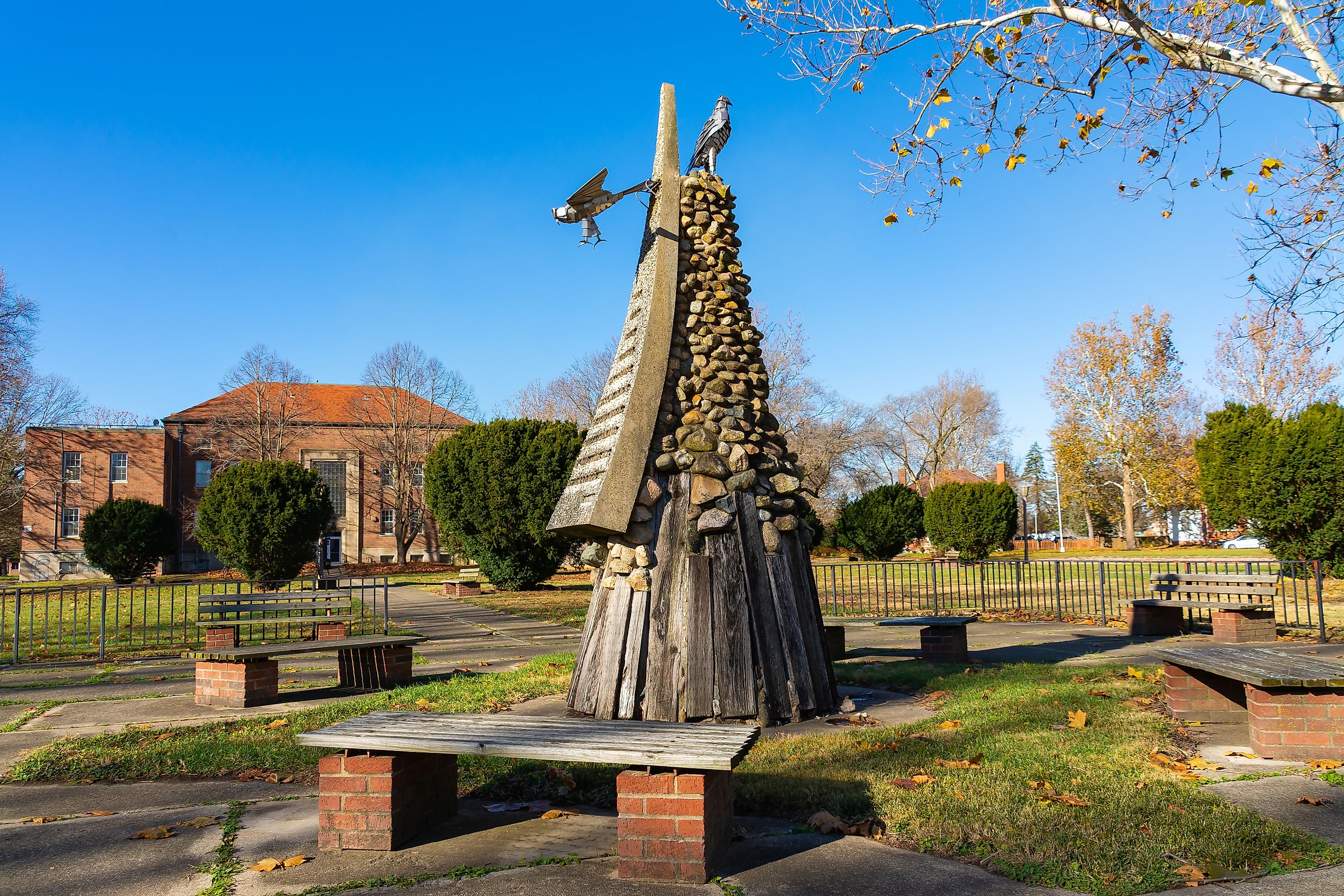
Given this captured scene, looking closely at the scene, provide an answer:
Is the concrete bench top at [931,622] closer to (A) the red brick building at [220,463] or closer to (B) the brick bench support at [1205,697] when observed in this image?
(B) the brick bench support at [1205,697]

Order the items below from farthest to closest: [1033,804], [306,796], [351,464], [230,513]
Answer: [351,464] < [230,513] < [306,796] < [1033,804]

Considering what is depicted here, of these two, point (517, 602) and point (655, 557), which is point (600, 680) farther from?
point (517, 602)

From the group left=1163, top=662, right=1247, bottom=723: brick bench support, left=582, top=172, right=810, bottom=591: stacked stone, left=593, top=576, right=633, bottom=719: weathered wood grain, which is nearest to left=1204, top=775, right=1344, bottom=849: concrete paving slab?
left=1163, top=662, right=1247, bottom=723: brick bench support

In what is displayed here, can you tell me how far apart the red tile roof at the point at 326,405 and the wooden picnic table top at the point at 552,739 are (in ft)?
144

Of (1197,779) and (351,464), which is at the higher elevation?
(351,464)

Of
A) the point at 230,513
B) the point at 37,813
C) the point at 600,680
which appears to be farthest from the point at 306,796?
the point at 230,513

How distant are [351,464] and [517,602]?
104ft

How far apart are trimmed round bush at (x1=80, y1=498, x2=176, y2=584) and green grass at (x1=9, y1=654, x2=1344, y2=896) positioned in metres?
28.0

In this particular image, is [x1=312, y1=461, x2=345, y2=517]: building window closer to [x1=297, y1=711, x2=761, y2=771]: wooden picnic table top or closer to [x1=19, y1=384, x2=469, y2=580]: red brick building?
[x1=19, y1=384, x2=469, y2=580]: red brick building

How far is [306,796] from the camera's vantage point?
5457 mm

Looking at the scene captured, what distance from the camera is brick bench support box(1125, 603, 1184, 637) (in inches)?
525

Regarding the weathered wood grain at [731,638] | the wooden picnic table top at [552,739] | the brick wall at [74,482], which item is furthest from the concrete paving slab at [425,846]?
the brick wall at [74,482]

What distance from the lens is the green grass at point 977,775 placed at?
3.99m

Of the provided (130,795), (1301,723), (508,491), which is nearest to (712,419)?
(1301,723)
